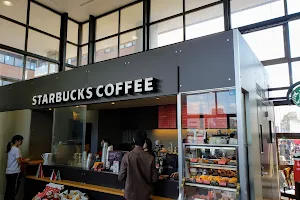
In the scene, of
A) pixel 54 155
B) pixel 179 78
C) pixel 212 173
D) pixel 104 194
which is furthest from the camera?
pixel 54 155

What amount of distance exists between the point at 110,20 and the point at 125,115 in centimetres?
360

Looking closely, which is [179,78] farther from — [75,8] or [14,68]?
[75,8]

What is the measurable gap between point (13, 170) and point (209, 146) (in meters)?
4.05

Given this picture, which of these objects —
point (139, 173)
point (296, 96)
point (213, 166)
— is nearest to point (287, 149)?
point (296, 96)

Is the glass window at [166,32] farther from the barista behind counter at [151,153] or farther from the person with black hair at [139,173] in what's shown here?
the person with black hair at [139,173]

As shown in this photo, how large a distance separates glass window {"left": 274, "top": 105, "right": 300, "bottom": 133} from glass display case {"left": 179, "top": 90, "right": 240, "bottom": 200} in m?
3.33

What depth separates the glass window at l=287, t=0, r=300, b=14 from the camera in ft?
17.9

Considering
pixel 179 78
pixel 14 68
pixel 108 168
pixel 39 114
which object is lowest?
pixel 108 168

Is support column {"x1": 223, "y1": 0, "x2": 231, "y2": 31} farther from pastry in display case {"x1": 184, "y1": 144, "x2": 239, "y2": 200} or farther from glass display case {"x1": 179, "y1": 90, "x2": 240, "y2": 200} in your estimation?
pastry in display case {"x1": 184, "y1": 144, "x2": 239, "y2": 200}

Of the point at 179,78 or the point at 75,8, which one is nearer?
the point at 179,78

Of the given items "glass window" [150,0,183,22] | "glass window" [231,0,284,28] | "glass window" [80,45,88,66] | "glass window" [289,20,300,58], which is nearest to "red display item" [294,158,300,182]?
"glass window" [289,20,300,58]

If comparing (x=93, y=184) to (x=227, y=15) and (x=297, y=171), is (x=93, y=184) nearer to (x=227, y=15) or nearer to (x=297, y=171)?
(x=297, y=171)

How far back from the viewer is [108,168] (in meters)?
4.23

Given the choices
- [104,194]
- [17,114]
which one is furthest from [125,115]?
[104,194]
